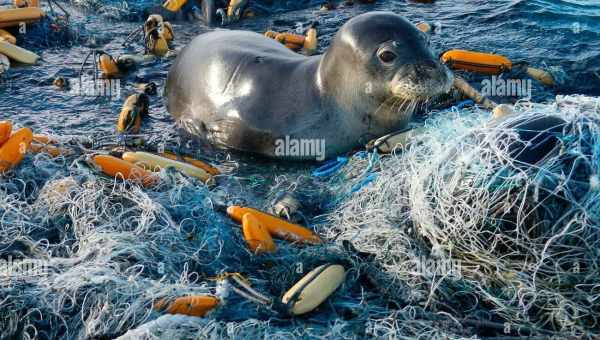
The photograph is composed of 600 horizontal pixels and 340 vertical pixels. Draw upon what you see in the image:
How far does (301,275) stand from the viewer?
4121 millimetres

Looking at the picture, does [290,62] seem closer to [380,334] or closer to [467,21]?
[380,334]

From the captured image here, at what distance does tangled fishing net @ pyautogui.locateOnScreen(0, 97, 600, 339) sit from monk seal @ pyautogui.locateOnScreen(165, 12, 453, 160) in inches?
52.7

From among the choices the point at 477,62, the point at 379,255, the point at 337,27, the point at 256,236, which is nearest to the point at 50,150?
the point at 256,236

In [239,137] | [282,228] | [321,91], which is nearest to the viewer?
[282,228]

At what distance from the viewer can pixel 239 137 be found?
266 inches

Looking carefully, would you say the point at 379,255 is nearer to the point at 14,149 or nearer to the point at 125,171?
the point at 125,171

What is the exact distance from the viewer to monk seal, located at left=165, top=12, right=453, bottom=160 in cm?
604

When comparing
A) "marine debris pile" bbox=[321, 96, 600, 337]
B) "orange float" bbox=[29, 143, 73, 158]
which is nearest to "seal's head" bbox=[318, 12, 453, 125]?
"marine debris pile" bbox=[321, 96, 600, 337]

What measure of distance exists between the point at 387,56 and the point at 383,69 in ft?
0.41

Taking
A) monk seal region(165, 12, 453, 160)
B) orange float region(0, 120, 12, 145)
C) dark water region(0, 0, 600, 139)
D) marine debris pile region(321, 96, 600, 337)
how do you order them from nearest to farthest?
marine debris pile region(321, 96, 600, 337), orange float region(0, 120, 12, 145), monk seal region(165, 12, 453, 160), dark water region(0, 0, 600, 139)

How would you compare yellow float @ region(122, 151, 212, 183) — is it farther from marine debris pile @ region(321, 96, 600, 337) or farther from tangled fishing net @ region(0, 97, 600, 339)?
marine debris pile @ region(321, 96, 600, 337)

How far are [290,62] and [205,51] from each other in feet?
3.80

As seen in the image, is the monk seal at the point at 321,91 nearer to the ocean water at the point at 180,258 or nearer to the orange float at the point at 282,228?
the ocean water at the point at 180,258

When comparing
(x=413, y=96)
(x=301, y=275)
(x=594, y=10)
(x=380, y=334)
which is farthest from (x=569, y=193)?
(x=594, y=10)
